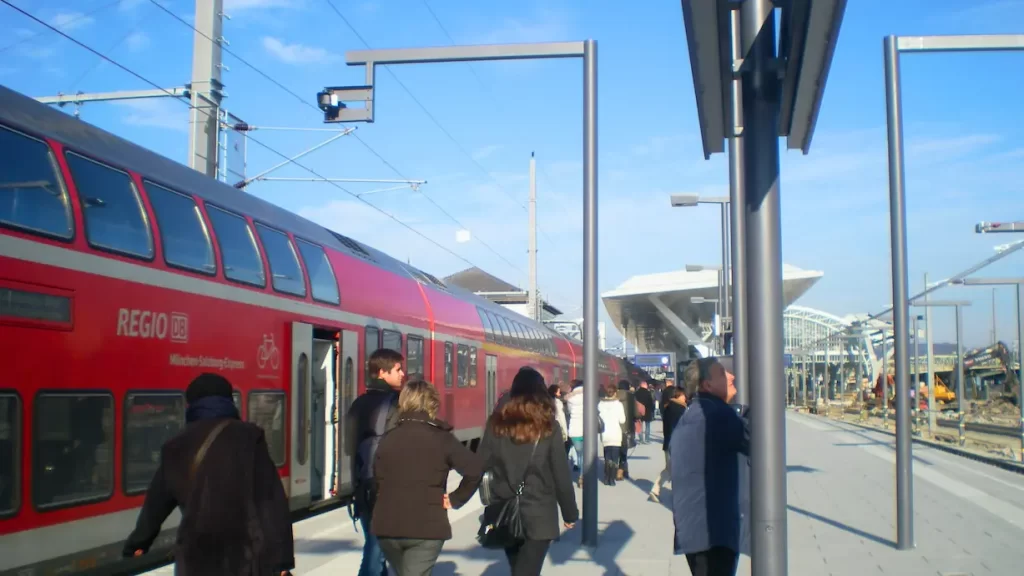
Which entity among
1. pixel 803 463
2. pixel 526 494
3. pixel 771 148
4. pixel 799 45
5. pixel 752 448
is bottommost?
pixel 803 463

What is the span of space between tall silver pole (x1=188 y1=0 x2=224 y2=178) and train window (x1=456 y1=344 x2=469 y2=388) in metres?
5.92

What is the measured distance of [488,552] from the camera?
9602 millimetres

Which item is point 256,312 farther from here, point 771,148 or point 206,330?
point 771,148

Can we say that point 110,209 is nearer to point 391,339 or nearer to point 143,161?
point 143,161

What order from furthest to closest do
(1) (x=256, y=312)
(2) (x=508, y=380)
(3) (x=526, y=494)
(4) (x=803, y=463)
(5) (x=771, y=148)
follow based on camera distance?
(2) (x=508, y=380) < (4) (x=803, y=463) < (1) (x=256, y=312) < (3) (x=526, y=494) < (5) (x=771, y=148)

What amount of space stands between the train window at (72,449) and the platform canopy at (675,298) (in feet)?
218

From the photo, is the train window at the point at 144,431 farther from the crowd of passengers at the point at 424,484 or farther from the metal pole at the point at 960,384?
the metal pole at the point at 960,384

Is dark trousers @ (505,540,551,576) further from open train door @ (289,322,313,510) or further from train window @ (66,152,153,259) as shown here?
open train door @ (289,322,313,510)

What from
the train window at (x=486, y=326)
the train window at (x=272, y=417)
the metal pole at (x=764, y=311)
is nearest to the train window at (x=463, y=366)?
the train window at (x=486, y=326)

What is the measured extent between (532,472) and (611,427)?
9.46m

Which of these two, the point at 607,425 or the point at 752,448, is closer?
the point at 752,448

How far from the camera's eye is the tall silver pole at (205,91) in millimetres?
16156

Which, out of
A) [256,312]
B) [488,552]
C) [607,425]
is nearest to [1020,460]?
[607,425]

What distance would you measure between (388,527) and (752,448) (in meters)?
2.35
